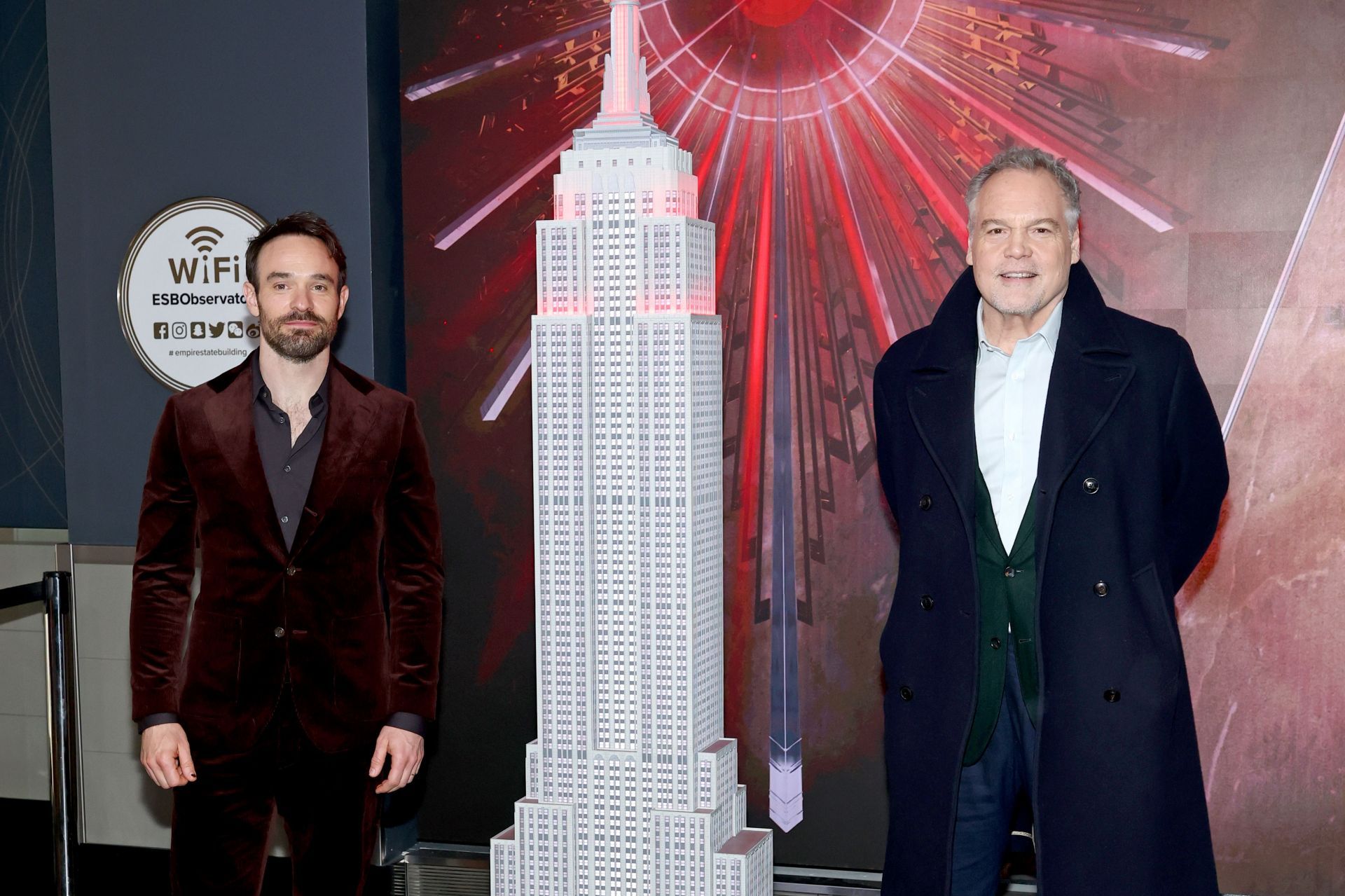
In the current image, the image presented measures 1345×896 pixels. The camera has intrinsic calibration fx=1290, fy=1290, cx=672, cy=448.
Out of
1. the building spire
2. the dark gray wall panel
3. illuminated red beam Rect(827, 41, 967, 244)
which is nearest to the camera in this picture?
the building spire

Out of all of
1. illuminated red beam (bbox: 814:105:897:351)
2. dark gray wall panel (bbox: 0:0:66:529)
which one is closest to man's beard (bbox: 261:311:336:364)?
illuminated red beam (bbox: 814:105:897:351)

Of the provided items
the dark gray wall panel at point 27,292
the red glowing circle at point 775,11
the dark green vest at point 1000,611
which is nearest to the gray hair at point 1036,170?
the dark green vest at point 1000,611

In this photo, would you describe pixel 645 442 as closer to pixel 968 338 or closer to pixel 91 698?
pixel 968 338

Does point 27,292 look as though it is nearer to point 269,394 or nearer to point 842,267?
point 269,394

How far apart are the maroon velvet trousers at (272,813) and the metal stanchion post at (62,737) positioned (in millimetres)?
1607

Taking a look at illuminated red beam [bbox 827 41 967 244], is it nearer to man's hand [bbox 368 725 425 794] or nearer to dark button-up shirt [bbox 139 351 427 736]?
dark button-up shirt [bbox 139 351 427 736]

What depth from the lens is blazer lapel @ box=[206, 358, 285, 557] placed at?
9.75ft

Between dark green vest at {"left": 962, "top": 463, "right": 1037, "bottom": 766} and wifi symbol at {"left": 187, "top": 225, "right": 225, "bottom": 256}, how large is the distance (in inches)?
136

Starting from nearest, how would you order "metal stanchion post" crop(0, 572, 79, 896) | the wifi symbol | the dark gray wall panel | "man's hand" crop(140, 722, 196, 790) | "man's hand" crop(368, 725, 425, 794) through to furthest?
"man's hand" crop(140, 722, 196, 790), "man's hand" crop(368, 725, 425, 794), "metal stanchion post" crop(0, 572, 79, 896), the wifi symbol, the dark gray wall panel

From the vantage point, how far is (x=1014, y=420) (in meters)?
2.70

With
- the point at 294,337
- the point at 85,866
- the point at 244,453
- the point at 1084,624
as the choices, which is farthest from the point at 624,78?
the point at 85,866

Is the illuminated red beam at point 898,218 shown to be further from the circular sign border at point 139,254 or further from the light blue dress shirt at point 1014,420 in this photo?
the circular sign border at point 139,254

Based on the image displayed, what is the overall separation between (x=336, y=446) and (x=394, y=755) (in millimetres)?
745

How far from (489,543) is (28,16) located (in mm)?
3180
